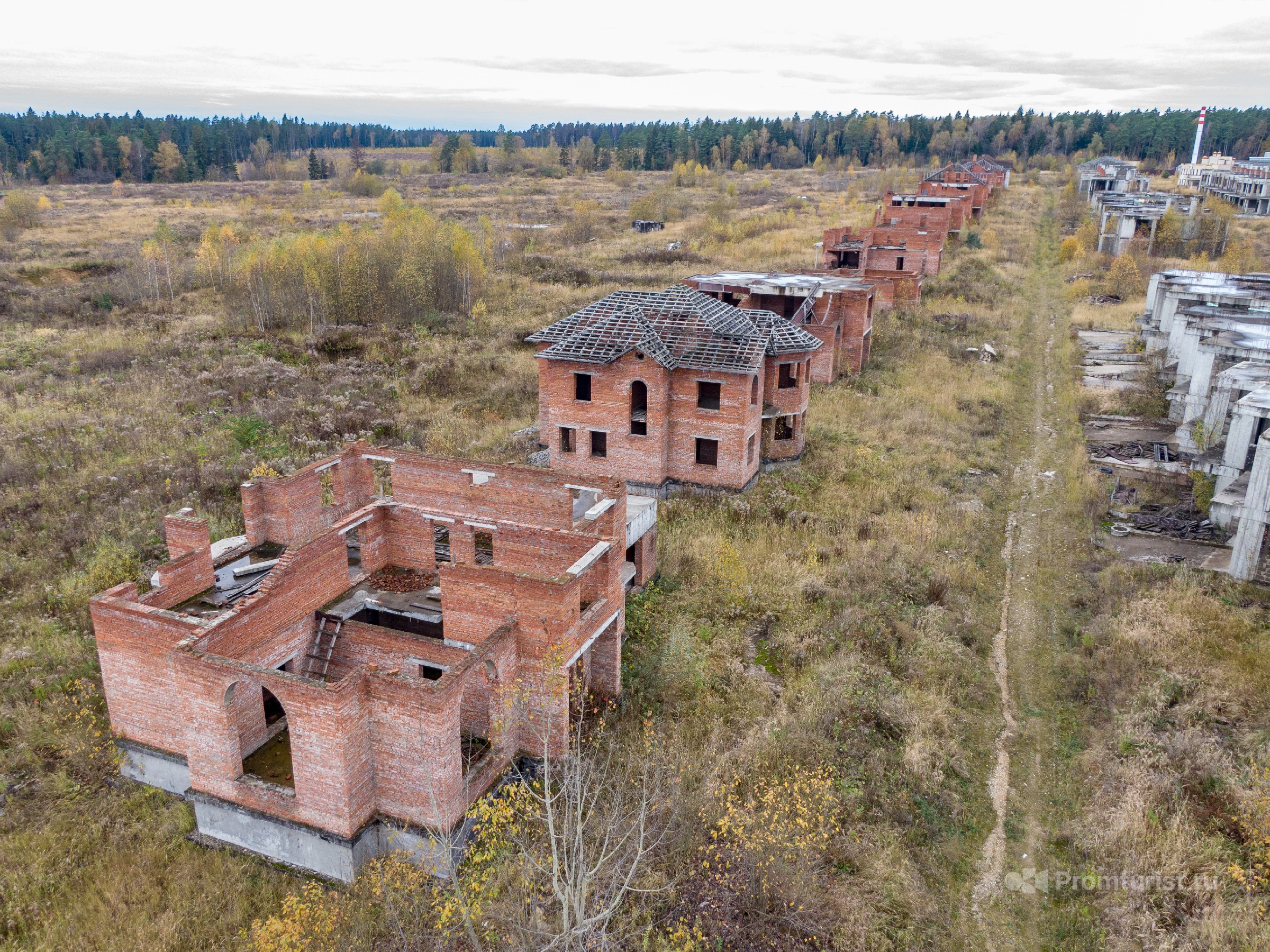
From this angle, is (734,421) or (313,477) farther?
(734,421)

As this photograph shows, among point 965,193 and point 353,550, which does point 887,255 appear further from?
point 353,550

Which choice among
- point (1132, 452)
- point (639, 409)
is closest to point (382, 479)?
point (639, 409)

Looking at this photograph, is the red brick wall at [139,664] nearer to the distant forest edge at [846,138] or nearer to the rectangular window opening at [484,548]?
the rectangular window opening at [484,548]

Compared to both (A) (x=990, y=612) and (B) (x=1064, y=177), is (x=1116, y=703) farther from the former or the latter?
(B) (x=1064, y=177)

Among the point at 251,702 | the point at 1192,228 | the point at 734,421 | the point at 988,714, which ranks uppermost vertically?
the point at 1192,228

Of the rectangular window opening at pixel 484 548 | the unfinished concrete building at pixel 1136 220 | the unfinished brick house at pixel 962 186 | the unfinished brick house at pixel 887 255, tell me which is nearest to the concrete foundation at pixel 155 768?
the rectangular window opening at pixel 484 548

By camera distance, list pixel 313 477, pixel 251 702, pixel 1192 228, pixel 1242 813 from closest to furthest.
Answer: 1. pixel 1242 813
2. pixel 251 702
3. pixel 313 477
4. pixel 1192 228

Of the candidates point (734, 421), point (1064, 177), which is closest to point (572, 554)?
point (734, 421)
